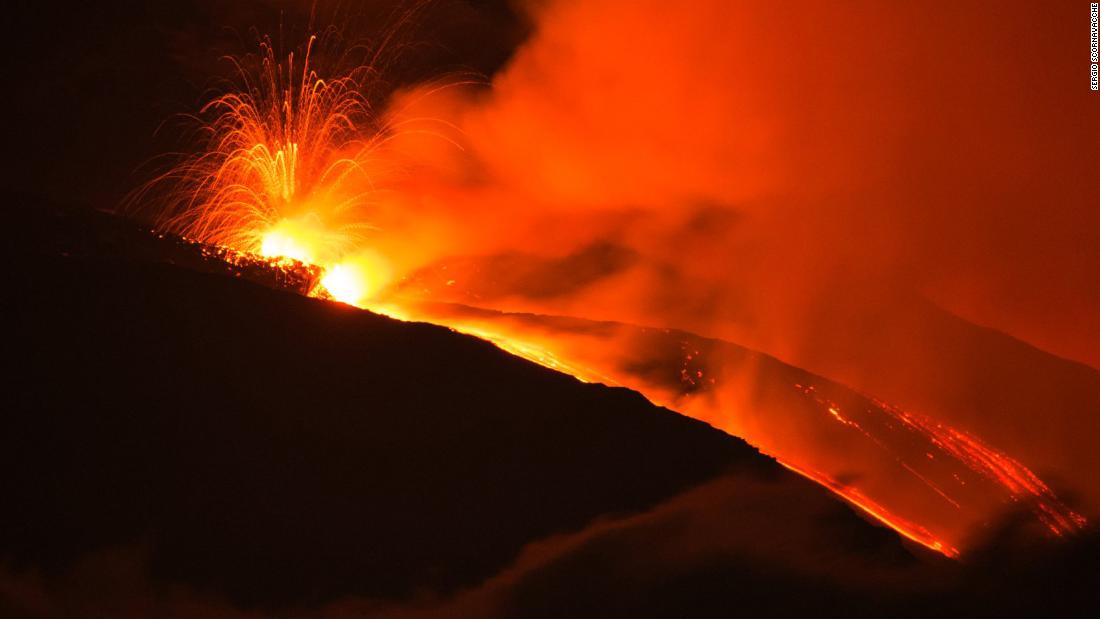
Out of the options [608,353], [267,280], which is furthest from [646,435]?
[267,280]

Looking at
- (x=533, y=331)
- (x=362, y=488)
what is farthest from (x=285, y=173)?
(x=362, y=488)

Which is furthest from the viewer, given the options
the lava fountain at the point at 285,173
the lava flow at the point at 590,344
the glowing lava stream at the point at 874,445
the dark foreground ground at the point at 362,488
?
the lava fountain at the point at 285,173

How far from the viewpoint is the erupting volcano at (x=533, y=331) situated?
258 inches

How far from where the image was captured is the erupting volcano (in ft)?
21.5

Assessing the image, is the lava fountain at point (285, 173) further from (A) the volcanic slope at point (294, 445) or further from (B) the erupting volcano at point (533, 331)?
(A) the volcanic slope at point (294, 445)

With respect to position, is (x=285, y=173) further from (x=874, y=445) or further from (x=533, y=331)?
(x=874, y=445)

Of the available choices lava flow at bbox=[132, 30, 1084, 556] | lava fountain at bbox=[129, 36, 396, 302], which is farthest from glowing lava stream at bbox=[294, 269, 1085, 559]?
lava fountain at bbox=[129, 36, 396, 302]

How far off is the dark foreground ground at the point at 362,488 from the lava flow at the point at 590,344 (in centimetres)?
221

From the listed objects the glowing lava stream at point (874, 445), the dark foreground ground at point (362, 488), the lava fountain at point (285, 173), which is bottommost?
the dark foreground ground at point (362, 488)

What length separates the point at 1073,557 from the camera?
310 inches

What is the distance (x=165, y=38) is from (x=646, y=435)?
982cm

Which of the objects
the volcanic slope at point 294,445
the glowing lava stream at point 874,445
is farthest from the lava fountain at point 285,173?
the volcanic slope at point 294,445

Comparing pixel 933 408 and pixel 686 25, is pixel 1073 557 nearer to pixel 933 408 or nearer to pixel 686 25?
pixel 933 408

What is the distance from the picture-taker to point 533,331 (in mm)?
10602
